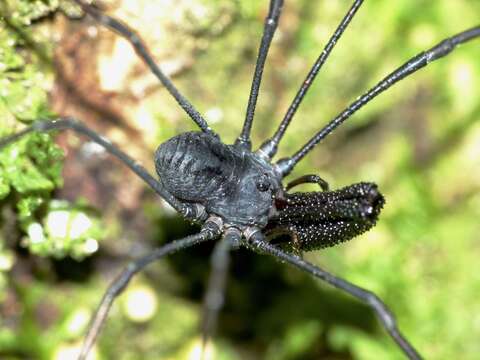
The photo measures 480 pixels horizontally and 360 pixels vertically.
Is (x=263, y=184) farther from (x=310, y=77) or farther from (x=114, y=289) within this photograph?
(x=114, y=289)

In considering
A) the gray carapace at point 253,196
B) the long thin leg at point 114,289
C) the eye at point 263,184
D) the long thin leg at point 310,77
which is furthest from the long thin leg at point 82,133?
the long thin leg at point 310,77

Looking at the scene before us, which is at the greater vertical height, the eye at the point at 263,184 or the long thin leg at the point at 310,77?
the long thin leg at the point at 310,77

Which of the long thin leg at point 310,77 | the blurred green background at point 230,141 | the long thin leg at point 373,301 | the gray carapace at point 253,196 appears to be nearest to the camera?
the long thin leg at point 373,301

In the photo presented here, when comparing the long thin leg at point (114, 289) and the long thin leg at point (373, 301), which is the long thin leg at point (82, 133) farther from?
the long thin leg at point (373, 301)

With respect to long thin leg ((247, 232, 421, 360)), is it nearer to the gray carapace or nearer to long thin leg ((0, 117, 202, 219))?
the gray carapace

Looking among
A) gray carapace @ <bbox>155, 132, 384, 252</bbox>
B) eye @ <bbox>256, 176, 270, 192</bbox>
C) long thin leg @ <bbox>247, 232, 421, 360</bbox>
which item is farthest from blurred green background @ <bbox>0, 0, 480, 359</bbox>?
long thin leg @ <bbox>247, 232, 421, 360</bbox>

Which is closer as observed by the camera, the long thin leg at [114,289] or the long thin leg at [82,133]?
the long thin leg at [114,289]

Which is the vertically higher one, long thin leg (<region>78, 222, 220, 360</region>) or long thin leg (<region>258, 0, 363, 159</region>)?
long thin leg (<region>258, 0, 363, 159</region>)
